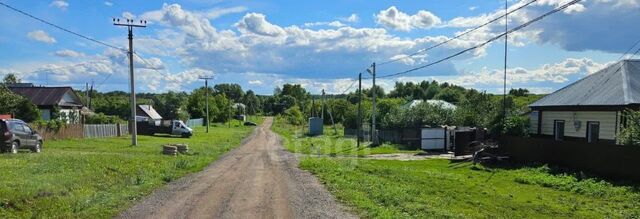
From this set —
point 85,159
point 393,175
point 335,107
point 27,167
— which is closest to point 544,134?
point 393,175

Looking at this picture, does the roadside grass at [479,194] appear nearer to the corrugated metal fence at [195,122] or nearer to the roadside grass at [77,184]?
the roadside grass at [77,184]

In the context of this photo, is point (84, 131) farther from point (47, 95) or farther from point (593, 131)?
point (593, 131)

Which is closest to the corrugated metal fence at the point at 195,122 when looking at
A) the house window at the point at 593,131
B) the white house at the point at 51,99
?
the white house at the point at 51,99

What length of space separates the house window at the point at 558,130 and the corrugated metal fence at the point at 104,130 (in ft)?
105

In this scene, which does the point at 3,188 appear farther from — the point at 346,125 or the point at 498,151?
the point at 346,125

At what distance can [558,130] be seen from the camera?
26750mm

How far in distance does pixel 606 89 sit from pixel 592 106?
1344mm

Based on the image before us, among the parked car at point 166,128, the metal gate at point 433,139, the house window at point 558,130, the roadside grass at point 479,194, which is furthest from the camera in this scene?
the parked car at point 166,128

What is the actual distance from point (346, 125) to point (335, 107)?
104ft

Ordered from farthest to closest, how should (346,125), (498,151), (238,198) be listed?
(346,125) < (498,151) < (238,198)

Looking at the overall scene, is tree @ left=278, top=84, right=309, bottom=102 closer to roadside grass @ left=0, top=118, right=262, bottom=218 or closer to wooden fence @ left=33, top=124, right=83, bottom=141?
wooden fence @ left=33, top=124, right=83, bottom=141

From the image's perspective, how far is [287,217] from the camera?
425 inches

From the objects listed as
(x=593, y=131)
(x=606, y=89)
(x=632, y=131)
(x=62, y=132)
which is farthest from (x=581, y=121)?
(x=62, y=132)

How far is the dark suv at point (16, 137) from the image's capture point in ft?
71.3
